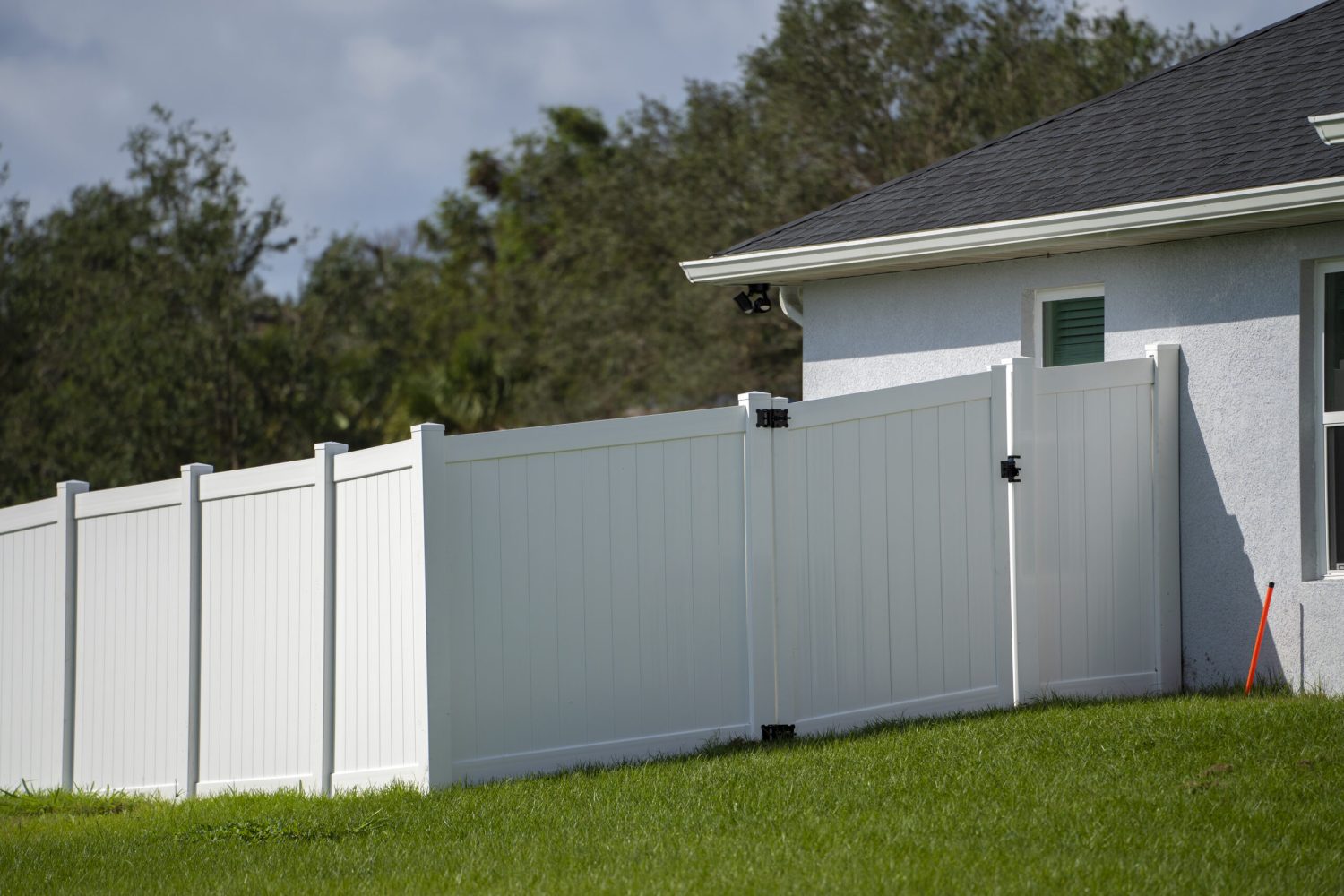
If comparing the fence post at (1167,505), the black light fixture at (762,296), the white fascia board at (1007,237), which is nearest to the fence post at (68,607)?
the white fascia board at (1007,237)

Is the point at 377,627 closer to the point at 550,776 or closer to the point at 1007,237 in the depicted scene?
the point at 550,776

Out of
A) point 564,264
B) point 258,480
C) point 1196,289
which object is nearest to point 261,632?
point 258,480

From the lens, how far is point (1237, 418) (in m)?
8.97

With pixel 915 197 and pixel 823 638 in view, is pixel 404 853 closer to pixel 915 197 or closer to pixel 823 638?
pixel 823 638

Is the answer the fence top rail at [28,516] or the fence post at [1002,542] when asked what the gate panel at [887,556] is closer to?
the fence post at [1002,542]

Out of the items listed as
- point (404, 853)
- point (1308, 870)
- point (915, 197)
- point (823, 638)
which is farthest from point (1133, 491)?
point (404, 853)

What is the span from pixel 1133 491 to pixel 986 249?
6.14 feet

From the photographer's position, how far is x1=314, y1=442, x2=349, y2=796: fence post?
24.7ft

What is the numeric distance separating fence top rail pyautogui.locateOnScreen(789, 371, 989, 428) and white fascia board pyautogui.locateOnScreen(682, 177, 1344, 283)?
1.39 meters

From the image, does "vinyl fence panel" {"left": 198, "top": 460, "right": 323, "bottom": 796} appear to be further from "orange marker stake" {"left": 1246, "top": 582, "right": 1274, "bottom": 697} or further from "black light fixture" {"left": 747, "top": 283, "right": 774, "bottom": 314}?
"orange marker stake" {"left": 1246, "top": 582, "right": 1274, "bottom": 697}

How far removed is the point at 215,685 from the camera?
827 cm

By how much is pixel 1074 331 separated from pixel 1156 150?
1.36 m

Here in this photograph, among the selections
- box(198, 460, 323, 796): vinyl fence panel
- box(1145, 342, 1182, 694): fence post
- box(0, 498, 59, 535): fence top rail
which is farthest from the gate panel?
box(0, 498, 59, 535): fence top rail

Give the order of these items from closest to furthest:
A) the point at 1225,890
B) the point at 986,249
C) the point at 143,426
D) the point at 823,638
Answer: the point at 1225,890
the point at 823,638
the point at 986,249
the point at 143,426
